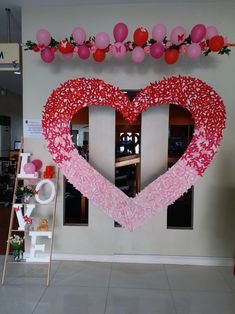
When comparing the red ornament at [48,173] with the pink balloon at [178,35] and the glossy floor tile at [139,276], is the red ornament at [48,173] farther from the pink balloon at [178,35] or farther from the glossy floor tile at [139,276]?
the pink balloon at [178,35]

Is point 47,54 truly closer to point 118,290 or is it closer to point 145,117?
point 145,117

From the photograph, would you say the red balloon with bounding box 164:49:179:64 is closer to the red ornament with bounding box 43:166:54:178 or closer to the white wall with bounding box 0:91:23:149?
the red ornament with bounding box 43:166:54:178

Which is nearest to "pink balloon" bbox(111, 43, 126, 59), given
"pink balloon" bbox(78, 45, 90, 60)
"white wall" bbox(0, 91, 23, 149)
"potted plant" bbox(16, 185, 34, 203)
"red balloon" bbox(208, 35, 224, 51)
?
"pink balloon" bbox(78, 45, 90, 60)

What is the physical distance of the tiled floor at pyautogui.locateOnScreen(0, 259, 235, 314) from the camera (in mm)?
2373

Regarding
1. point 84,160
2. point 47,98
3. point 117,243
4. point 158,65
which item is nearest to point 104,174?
point 84,160

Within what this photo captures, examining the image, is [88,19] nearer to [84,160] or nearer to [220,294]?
[84,160]

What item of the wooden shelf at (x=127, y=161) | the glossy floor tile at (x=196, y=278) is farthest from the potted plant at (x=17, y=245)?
the glossy floor tile at (x=196, y=278)

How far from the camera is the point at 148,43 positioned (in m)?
2.78

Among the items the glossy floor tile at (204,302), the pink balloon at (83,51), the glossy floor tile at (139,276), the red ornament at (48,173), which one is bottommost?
the glossy floor tile at (204,302)

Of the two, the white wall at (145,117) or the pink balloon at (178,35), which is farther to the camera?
the white wall at (145,117)

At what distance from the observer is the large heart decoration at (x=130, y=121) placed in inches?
119

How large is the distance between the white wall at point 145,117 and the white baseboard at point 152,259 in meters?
0.06

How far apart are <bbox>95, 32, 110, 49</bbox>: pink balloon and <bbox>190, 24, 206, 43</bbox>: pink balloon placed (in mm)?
842

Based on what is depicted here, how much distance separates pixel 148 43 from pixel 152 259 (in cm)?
242
